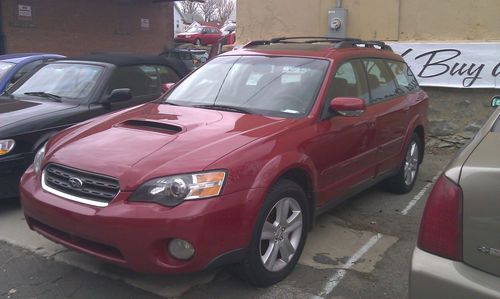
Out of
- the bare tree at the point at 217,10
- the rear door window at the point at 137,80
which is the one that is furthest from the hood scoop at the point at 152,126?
the bare tree at the point at 217,10

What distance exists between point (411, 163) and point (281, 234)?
2.97 metres

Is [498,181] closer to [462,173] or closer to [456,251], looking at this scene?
[462,173]

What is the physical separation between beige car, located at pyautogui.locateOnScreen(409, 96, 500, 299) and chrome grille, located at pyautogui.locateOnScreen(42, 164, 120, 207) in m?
1.77

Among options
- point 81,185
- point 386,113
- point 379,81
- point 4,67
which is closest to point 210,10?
point 4,67

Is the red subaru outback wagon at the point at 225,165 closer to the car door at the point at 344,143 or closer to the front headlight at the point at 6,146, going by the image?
the car door at the point at 344,143

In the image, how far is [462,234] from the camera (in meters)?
1.99

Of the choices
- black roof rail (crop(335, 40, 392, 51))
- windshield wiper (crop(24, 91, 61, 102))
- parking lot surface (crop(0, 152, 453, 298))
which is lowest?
parking lot surface (crop(0, 152, 453, 298))

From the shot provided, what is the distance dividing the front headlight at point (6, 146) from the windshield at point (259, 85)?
1487 millimetres

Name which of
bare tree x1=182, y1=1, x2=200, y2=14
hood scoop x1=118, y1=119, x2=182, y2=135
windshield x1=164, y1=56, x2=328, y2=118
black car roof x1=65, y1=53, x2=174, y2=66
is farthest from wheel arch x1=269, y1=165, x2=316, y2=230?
bare tree x1=182, y1=1, x2=200, y2=14

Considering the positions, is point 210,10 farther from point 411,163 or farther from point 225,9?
point 411,163

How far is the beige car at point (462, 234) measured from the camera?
191cm

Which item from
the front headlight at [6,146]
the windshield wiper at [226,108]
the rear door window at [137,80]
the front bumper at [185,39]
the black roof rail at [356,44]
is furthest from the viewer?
the front bumper at [185,39]

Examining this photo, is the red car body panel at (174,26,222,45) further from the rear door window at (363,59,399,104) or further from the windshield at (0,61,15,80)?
the rear door window at (363,59,399,104)

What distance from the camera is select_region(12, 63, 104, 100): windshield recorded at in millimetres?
5816
